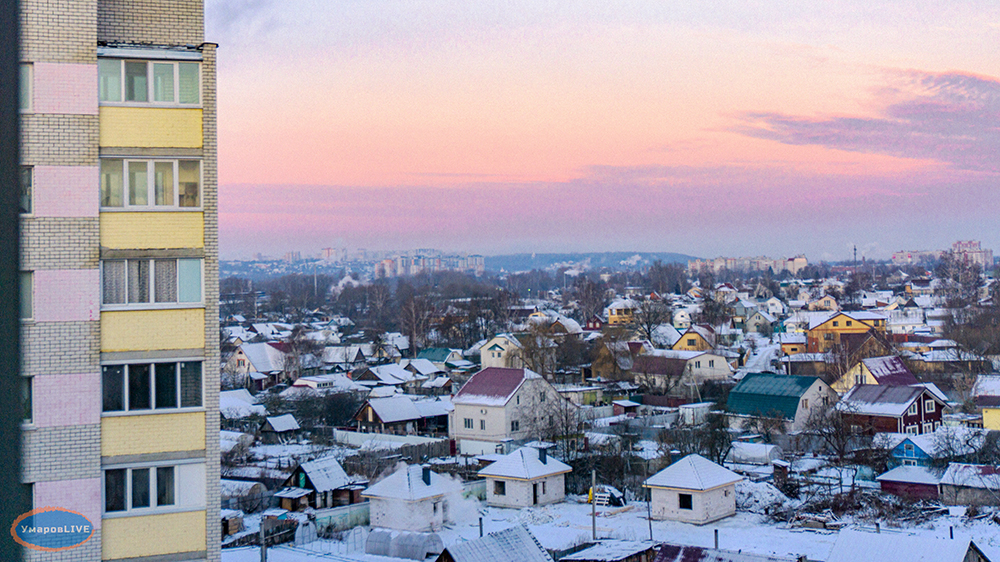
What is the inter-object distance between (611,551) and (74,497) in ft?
19.8

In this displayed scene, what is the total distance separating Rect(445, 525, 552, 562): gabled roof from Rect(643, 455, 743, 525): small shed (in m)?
4.30

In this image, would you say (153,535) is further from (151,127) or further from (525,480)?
(525,480)

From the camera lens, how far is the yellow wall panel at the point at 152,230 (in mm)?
4602

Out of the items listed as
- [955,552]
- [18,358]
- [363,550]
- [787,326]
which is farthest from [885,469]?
[787,326]

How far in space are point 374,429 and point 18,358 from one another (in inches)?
731

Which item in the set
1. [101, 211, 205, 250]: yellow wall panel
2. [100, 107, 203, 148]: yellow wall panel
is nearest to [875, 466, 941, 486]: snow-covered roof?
[101, 211, 205, 250]: yellow wall panel

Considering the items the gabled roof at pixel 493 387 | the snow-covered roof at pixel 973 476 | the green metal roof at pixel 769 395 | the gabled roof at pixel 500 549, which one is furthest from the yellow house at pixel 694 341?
the gabled roof at pixel 500 549

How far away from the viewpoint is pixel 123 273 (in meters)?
4.63

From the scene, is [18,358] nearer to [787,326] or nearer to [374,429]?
[374,429]

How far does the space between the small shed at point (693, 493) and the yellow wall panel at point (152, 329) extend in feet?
28.1

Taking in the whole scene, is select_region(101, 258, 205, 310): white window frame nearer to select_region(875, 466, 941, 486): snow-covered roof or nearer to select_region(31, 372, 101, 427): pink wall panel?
select_region(31, 372, 101, 427): pink wall panel

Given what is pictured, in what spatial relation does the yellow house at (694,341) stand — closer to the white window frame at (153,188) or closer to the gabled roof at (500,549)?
the gabled roof at (500,549)

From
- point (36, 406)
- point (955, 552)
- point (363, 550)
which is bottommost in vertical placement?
point (363, 550)

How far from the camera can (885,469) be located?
14.1 meters
